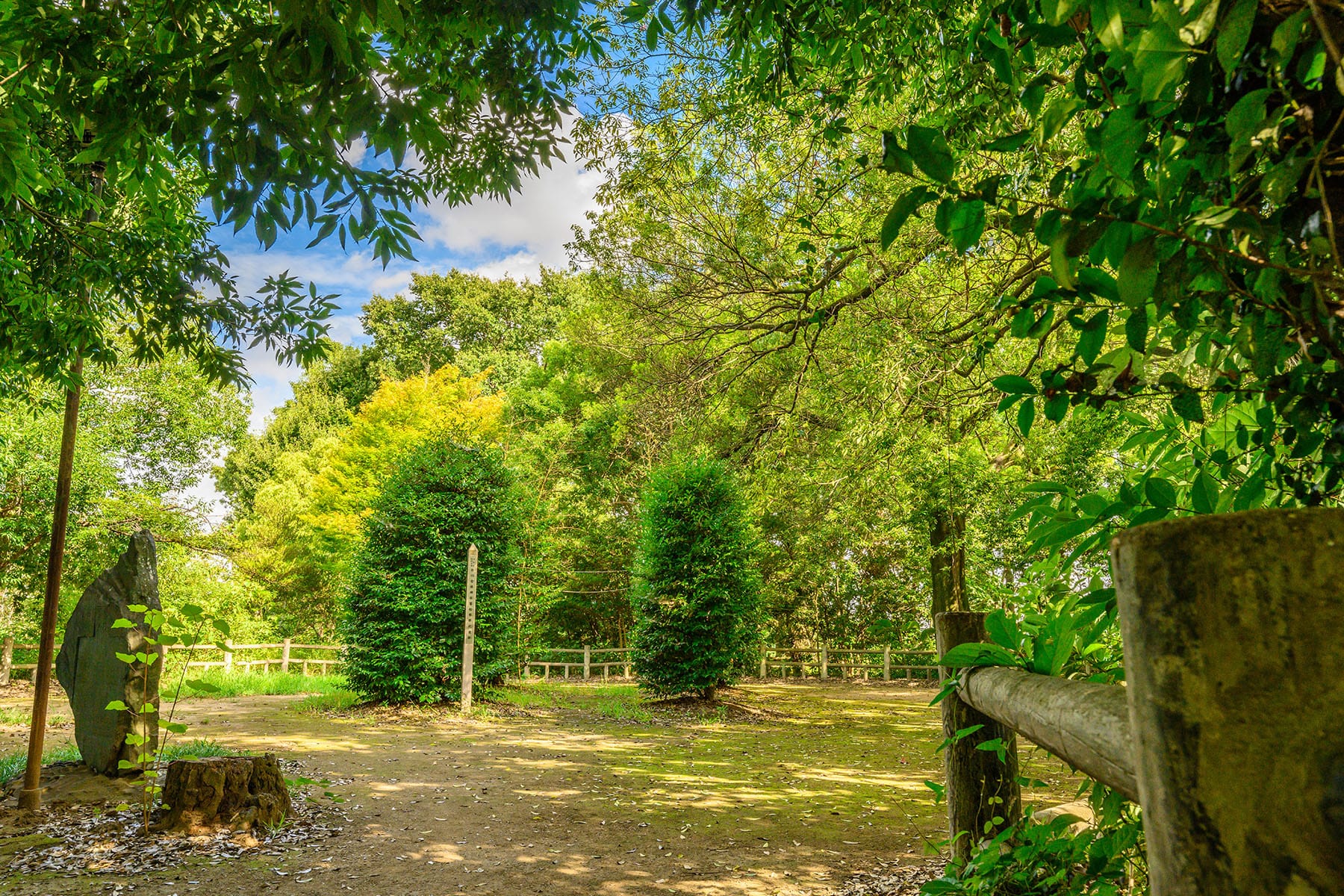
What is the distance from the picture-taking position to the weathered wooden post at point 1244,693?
0.44 m

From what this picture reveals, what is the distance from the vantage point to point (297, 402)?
31.2 metres

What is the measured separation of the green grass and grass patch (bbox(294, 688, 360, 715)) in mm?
4157

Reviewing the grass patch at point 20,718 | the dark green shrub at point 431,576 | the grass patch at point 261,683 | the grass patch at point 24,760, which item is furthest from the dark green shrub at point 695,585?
the grass patch at point 20,718

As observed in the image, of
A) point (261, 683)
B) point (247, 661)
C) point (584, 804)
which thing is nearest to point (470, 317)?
point (247, 661)

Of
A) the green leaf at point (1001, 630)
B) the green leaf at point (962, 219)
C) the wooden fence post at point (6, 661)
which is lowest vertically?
the wooden fence post at point (6, 661)

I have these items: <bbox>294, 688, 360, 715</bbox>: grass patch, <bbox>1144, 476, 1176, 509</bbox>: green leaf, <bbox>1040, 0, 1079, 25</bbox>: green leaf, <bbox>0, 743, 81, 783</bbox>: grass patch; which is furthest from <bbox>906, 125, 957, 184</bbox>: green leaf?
<bbox>294, 688, 360, 715</bbox>: grass patch

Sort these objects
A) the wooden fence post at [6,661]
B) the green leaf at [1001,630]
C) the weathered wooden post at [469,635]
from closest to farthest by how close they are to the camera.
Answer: the green leaf at [1001,630], the weathered wooden post at [469,635], the wooden fence post at [6,661]

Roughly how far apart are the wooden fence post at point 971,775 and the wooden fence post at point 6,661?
1975 cm

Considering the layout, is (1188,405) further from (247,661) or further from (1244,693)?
(247,661)

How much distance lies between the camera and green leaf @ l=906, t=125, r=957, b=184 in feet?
2.37

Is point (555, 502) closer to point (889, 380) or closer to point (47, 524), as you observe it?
point (47, 524)

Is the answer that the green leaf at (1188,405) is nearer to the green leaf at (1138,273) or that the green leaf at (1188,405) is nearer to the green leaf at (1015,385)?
the green leaf at (1015,385)

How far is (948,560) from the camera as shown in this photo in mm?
14414

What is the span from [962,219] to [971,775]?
181cm
